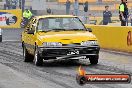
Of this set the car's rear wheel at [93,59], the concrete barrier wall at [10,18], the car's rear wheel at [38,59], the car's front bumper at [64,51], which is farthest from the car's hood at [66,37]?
the concrete barrier wall at [10,18]

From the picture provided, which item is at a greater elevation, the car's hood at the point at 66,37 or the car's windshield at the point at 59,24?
the car's windshield at the point at 59,24

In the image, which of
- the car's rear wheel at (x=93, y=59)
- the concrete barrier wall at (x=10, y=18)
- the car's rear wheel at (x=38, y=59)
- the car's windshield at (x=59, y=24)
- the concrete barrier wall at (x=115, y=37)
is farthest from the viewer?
the concrete barrier wall at (x=10, y=18)

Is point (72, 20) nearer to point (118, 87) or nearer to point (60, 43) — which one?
point (60, 43)

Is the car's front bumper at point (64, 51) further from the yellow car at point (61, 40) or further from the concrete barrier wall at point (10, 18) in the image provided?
the concrete barrier wall at point (10, 18)

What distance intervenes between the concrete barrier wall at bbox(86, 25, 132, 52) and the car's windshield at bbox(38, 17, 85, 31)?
14.8 ft

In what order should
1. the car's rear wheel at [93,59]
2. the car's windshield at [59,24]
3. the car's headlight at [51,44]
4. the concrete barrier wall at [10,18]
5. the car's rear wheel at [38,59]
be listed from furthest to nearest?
the concrete barrier wall at [10,18], the car's windshield at [59,24], the car's rear wheel at [93,59], the car's rear wheel at [38,59], the car's headlight at [51,44]

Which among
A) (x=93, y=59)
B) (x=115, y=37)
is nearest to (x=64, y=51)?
(x=93, y=59)

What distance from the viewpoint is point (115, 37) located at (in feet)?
67.0

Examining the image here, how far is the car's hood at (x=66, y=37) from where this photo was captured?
1362 centimetres

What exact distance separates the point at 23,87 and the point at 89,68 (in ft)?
13.8

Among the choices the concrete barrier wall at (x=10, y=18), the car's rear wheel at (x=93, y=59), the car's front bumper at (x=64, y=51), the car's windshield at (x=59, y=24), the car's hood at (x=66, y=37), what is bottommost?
the concrete barrier wall at (x=10, y=18)

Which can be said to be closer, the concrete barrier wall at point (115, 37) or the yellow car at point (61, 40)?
the yellow car at point (61, 40)

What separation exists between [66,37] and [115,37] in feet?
23.0

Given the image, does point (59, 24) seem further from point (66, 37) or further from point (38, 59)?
point (38, 59)
